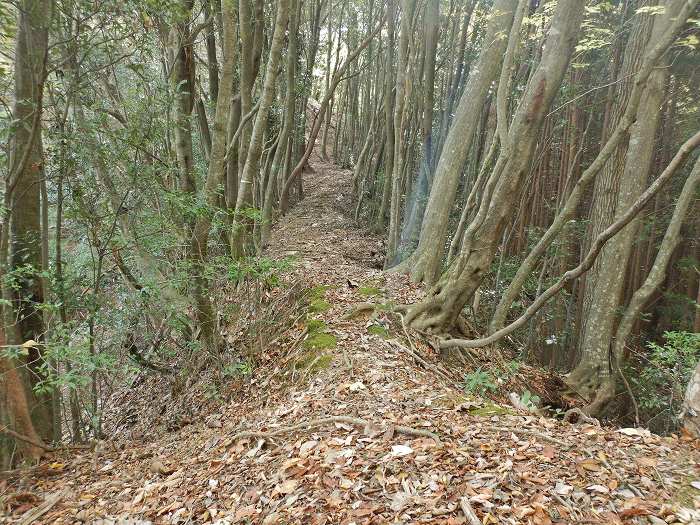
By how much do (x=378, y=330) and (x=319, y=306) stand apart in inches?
44.1

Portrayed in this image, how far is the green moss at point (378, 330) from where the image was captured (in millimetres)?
5419

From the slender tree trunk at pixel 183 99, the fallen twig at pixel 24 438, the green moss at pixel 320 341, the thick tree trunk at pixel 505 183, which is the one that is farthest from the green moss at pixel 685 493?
the slender tree trunk at pixel 183 99

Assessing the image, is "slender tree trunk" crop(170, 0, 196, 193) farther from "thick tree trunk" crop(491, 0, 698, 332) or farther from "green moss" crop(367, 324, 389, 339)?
"thick tree trunk" crop(491, 0, 698, 332)

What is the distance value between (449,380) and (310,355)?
158 cm

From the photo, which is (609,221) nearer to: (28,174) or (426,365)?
(426,365)

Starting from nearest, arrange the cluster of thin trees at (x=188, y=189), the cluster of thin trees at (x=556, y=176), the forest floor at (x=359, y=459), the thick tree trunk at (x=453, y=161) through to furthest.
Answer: the forest floor at (x=359, y=459)
the cluster of thin trees at (x=188, y=189)
the cluster of thin trees at (x=556, y=176)
the thick tree trunk at (x=453, y=161)

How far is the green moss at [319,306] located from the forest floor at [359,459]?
17 centimetres

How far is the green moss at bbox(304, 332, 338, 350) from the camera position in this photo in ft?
17.0

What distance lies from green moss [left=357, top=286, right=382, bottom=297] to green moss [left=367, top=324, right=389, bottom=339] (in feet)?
3.27

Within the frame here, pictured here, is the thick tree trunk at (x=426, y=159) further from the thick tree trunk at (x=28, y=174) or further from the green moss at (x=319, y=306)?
the thick tree trunk at (x=28, y=174)

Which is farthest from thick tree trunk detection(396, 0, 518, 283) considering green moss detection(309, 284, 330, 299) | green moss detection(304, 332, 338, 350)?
green moss detection(304, 332, 338, 350)

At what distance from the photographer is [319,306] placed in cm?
630

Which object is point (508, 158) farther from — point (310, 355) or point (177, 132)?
point (177, 132)

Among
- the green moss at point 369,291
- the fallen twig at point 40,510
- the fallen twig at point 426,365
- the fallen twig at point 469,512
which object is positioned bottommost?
the fallen twig at point 40,510
